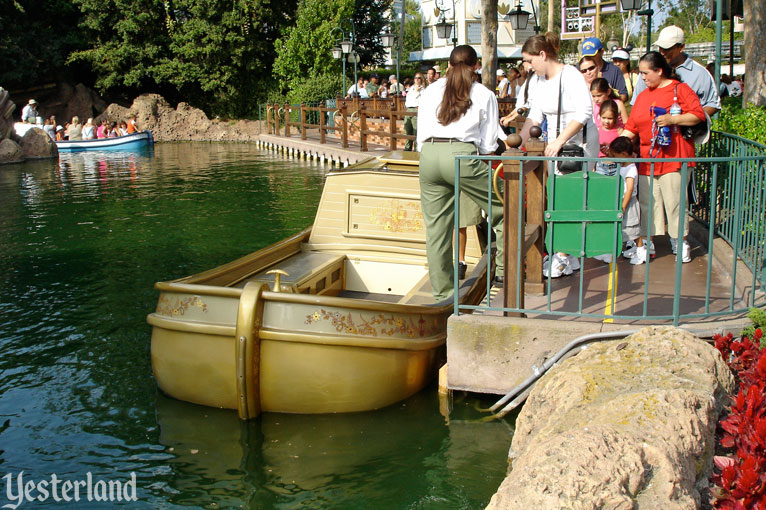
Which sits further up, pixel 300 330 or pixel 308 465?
pixel 300 330

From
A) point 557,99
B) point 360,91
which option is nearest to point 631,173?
point 557,99

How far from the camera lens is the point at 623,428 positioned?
12.6 ft

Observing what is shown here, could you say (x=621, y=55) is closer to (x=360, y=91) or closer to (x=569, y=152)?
(x=569, y=152)

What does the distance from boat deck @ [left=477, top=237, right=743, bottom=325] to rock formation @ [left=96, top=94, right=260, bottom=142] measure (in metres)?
32.7

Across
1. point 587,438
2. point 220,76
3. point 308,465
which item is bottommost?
point 308,465

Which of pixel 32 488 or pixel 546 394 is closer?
pixel 546 394

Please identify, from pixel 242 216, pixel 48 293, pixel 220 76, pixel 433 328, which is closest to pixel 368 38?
pixel 220 76

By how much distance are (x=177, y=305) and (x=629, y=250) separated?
165 inches

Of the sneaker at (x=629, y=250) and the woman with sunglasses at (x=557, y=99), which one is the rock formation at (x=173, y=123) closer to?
the sneaker at (x=629, y=250)

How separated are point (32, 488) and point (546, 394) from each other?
10.6 ft

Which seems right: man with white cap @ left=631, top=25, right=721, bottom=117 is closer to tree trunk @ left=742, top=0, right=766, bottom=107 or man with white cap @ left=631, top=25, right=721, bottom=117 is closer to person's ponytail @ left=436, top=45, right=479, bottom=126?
person's ponytail @ left=436, top=45, right=479, bottom=126

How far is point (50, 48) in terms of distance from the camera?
37406 millimetres

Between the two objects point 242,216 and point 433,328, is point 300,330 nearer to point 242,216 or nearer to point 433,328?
point 433,328

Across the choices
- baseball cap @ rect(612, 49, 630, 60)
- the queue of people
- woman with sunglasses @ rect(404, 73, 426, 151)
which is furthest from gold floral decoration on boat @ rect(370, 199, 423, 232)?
woman with sunglasses @ rect(404, 73, 426, 151)
